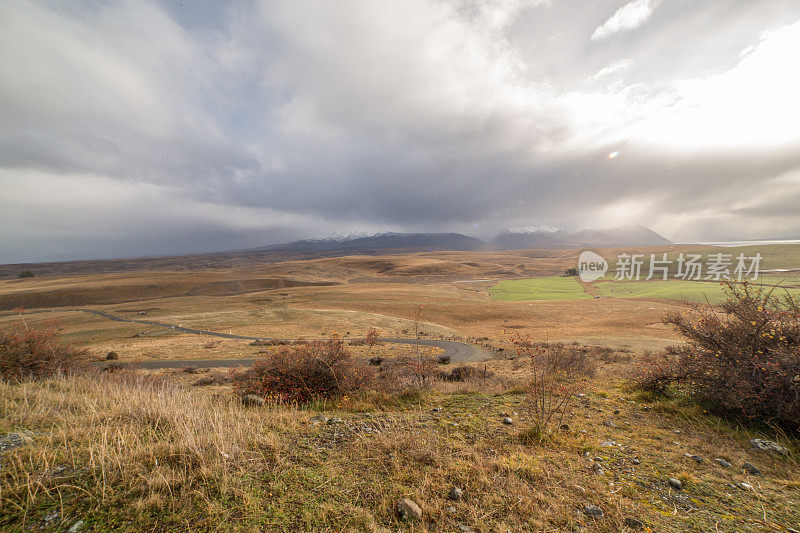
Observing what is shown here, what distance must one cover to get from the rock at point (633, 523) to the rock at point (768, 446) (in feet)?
12.1

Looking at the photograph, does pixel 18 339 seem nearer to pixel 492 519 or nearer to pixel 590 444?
pixel 492 519

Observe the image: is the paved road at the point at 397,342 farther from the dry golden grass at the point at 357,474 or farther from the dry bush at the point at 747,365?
the dry golden grass at the point at 357,474

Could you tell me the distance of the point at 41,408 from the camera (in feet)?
18.4

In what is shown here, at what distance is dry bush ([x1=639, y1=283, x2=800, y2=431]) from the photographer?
542 centimetres

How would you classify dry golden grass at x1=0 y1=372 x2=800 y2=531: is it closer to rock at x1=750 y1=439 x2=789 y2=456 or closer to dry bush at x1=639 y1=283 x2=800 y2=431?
rock at x1=750 y1=439 x2=789 y2=456

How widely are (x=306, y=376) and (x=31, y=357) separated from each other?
10563mm

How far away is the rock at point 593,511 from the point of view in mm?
3465

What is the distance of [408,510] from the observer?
11.3 feet

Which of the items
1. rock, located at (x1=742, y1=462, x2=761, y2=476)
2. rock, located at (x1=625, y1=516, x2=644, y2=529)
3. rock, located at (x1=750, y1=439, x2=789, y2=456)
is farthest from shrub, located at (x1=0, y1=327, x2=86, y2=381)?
rock, located at (x1=750, y1=439, x2=789, y2=456)

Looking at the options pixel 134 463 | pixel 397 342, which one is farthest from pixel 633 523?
pixel 397 342

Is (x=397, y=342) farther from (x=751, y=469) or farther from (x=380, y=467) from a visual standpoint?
(x=751, y=469)

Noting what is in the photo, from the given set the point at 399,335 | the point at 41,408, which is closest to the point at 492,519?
the point at 41,408

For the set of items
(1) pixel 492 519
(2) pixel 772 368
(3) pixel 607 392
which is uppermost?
(2) pixel 772 368

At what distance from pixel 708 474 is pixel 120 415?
32.7ft
